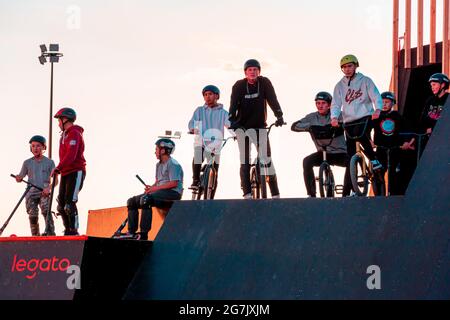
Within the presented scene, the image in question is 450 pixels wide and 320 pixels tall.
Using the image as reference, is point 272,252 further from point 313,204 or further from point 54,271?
point 54,271

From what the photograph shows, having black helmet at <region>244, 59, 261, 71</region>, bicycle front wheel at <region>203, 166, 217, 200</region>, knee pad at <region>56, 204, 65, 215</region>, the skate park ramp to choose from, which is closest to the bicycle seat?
black helmet at <region>244, 59, 261, 71</region>

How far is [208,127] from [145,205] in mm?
1504

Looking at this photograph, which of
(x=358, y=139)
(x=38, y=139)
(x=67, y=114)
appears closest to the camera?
(x=358, y=139)

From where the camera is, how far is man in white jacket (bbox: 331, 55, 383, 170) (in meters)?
12.2

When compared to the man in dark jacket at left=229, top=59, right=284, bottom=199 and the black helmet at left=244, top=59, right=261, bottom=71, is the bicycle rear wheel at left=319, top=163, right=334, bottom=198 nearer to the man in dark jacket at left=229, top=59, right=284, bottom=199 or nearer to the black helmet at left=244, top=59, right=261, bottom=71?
the man in dark jacket at left=229, top=59, right=284, bottom=199

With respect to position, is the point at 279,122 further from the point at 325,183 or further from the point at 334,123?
the point at 325,183

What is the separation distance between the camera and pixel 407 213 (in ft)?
33.7

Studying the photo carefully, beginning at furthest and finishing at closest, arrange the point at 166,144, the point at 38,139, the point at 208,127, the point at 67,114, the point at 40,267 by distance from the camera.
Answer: the point at 38,139 < the point at 208,127 < the point at 166,144 < the point at 67,114 < the point at 40,267

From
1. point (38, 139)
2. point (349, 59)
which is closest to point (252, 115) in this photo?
point (349, 59)

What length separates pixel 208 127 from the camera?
45.6ft

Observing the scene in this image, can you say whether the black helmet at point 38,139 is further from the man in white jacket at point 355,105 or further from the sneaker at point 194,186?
the man in white jacket at point 355,105

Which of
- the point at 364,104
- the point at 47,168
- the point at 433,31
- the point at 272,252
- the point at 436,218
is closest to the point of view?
the point at 436,218

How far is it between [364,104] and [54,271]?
401 cm
